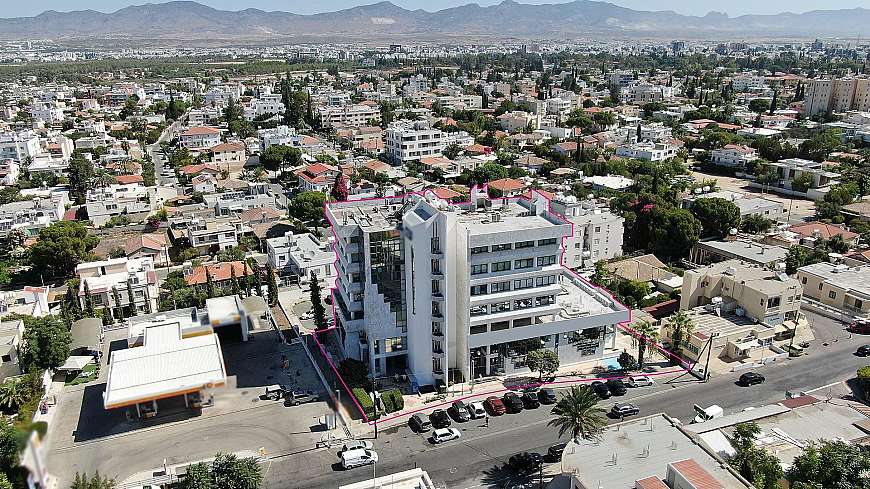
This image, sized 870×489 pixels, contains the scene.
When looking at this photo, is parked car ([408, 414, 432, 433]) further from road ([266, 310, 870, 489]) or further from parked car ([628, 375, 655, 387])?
parked car ([628, 375, 655, 387])

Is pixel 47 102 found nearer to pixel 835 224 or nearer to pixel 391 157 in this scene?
pixel 391 157

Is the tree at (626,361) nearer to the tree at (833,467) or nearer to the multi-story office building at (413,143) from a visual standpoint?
the tree at (833,467)

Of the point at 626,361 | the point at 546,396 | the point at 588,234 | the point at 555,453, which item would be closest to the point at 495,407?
the point at 546,396

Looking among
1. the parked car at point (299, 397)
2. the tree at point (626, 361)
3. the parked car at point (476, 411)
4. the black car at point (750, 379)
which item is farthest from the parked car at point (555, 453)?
the black car at point (750, 379)

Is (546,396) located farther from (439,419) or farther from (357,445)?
(357,445)

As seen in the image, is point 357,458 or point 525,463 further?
point 357,458

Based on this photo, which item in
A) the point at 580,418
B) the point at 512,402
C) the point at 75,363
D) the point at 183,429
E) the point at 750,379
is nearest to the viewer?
the point at 580,418

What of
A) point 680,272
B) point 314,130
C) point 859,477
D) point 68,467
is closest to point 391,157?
point 314,130
